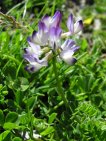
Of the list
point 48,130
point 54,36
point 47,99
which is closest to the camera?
point 54,36

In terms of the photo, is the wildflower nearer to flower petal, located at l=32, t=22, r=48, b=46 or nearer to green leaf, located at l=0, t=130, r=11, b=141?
flower petal, located at l=32, t=22, r=48, b=46

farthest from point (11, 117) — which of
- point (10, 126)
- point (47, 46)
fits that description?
point (47, 46)

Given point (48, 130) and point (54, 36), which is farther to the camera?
point (48, 130)

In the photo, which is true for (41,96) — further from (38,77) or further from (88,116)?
(88,116)

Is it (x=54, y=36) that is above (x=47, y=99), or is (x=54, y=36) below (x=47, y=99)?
above

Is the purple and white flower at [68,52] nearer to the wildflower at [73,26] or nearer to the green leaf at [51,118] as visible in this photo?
the wildflower at [73,26]

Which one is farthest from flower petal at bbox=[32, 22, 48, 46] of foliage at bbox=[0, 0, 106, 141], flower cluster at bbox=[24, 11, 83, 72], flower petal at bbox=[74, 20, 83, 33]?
foliage at bbox=[0, 0, 106, 141]

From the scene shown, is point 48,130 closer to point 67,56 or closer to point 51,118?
point 51,118

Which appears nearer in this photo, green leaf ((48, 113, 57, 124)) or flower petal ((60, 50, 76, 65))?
flower petal ((60, 50, 76, 65))

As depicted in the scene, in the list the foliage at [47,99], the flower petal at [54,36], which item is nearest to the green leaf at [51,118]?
the foliage at [47,99]

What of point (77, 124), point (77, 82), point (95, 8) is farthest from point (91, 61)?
point (95, 8)

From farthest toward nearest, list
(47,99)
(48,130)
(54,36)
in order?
(47,99) < (48,130) < (54,36)
